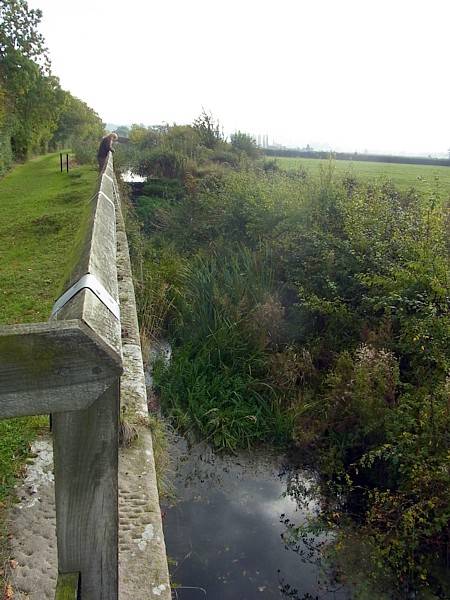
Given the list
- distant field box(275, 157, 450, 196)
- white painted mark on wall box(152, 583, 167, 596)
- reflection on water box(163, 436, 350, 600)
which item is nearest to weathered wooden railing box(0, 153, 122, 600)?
white painted mark on wall box(152, 583, 167, 596)

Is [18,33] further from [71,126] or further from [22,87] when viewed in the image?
[71,126]

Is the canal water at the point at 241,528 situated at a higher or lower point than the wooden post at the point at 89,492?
lower

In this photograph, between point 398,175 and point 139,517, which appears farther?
point 398,175

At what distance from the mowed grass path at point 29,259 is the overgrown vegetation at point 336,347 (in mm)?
1565

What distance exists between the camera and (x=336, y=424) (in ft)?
17.6

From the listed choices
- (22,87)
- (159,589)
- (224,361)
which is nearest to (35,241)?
(224,361)

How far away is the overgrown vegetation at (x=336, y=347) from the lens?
4.06 m

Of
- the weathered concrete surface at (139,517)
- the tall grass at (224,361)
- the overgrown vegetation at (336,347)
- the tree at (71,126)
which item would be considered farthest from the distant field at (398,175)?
the tree at (71,126)

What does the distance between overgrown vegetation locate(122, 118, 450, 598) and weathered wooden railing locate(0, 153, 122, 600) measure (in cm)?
297

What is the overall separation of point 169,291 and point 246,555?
4.73 m

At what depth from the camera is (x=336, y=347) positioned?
6.25 m

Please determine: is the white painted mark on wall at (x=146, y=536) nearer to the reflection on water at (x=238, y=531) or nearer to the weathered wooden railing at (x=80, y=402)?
the weathered wooden railing at (x=80, y=402)

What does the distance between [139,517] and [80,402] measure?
64.4 inches

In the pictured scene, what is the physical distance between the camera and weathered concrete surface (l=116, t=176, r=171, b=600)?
7.21ft
